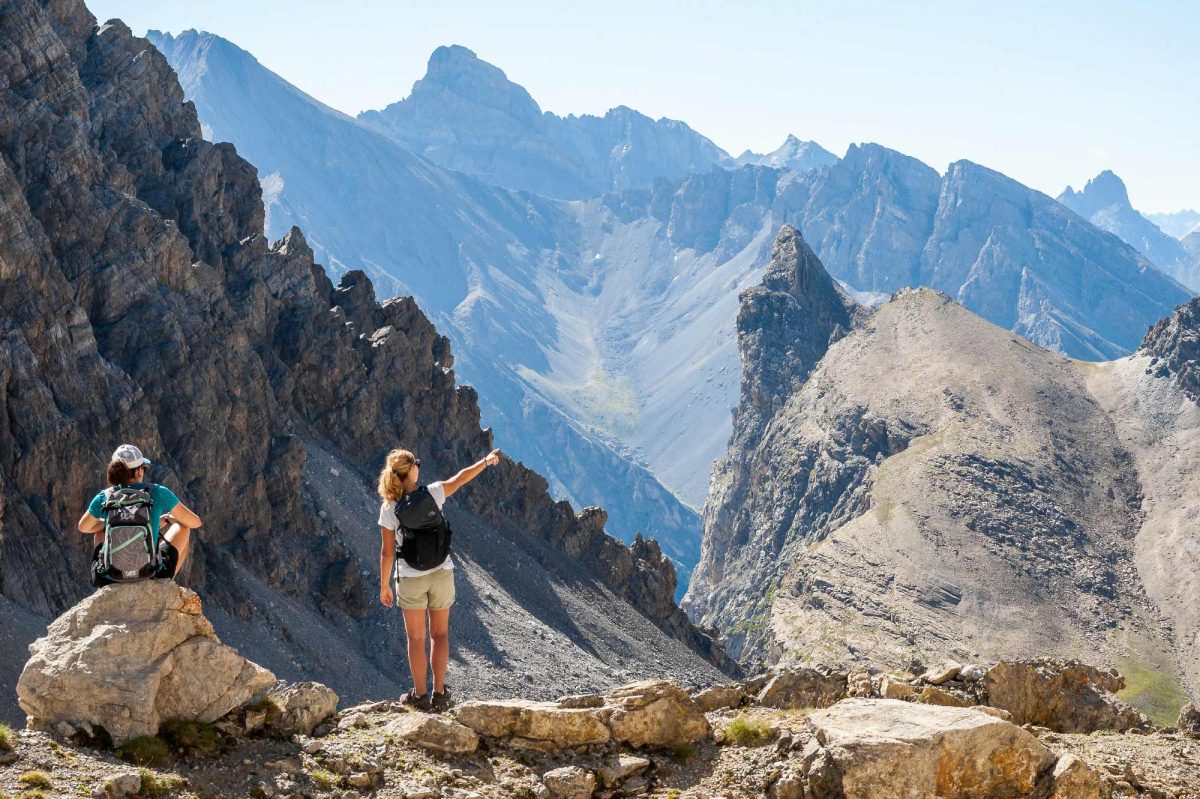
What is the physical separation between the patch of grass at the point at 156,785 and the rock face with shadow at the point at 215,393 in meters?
42.2

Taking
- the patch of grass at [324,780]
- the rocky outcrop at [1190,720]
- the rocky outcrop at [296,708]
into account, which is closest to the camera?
the patch of grass at [324,780]

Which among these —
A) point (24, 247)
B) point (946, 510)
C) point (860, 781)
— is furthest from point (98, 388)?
point (946, 510)

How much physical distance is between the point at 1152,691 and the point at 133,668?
160 metres

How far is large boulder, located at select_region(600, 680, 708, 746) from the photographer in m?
22.4

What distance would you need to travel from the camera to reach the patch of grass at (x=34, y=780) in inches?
695

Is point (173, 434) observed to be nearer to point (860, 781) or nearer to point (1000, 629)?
point (860, 781)

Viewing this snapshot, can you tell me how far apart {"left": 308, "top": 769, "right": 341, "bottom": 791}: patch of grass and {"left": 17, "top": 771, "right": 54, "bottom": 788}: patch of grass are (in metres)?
3.64

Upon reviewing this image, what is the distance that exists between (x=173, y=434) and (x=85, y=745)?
7298 cm

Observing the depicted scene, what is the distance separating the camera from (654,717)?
2259 centimetres

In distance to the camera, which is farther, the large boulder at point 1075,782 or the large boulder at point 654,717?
the large boulder at point 654,717

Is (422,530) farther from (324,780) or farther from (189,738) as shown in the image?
(189,738)

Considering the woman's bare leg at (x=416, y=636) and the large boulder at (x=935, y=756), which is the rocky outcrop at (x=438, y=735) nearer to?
the woman's bare leg at (x=416, y=636)

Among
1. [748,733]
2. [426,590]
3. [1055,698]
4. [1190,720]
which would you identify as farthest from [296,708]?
[1190,720]

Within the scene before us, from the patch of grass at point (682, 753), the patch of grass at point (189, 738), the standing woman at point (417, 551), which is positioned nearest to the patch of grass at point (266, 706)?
the patch of grass at point (189, 738)
